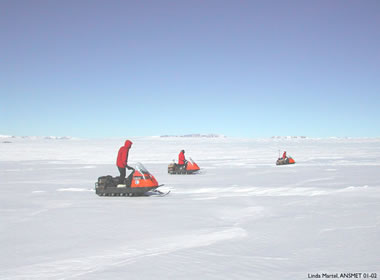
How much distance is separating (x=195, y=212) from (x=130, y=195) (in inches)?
131

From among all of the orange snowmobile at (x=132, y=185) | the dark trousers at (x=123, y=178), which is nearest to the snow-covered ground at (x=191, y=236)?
the orange snowmobile at (x=132, y=185)

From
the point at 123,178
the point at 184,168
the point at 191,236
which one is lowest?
the point at 191,236

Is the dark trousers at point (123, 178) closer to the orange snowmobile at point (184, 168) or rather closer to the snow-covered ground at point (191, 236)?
the snow-covered ground at point (191, 236)

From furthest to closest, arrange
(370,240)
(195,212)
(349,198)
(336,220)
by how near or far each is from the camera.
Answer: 1. (349,198)
2. (195,212)
3. (336,220)
4. (370,240)

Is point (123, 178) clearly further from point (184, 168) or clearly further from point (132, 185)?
point (184, 168)

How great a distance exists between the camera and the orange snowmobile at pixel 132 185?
10.4 m

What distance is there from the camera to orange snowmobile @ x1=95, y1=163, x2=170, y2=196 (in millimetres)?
10375

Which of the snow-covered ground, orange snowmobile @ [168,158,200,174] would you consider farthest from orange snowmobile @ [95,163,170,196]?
orange snowmobile @ [168,158,200,174]

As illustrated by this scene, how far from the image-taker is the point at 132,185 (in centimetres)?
1048

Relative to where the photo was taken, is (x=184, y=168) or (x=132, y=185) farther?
(x=184, y=168)

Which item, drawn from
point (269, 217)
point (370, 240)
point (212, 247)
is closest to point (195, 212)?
point (269, 217)

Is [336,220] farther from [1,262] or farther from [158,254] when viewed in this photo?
[1,262]

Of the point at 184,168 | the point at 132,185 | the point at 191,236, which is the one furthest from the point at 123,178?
the point at 184,168

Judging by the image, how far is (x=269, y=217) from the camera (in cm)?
735
